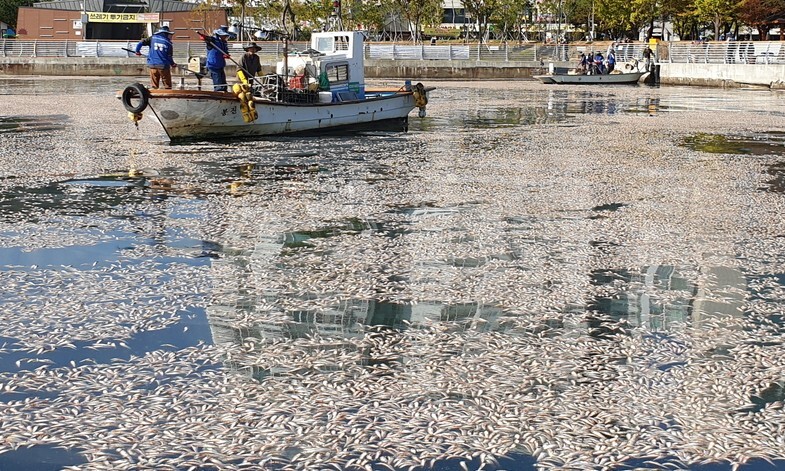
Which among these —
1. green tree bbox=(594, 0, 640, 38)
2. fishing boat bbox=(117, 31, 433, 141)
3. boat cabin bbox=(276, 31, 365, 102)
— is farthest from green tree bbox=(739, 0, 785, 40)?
boat cabin bbox=(276, 31, 365, 102)

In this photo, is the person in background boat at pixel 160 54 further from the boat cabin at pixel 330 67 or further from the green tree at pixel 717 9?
the green tree at pixel 717 9

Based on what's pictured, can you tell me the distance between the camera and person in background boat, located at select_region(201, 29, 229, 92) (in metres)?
18.9

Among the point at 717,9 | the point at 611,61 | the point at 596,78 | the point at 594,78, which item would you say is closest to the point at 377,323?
the point at 594,78

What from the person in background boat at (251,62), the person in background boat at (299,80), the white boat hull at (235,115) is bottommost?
the white boat hull at (235,115)

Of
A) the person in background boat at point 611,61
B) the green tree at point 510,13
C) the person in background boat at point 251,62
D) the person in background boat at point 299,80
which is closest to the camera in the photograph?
the person in background boat at point 251,62

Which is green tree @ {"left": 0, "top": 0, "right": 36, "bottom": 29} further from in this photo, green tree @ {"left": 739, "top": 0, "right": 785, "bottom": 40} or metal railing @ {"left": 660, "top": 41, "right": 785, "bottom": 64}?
green tree @ {"left": 739, "top": 0, "right": 785, "bottom": 40}

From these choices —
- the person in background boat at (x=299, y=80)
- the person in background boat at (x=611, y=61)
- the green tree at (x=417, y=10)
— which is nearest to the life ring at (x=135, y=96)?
the person in background boat at (x=299, y=80)

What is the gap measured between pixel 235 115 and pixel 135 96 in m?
1.96

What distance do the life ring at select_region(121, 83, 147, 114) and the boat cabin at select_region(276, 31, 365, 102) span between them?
11.4ft

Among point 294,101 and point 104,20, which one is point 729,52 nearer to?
point 294,101

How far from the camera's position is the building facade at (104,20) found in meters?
71.2

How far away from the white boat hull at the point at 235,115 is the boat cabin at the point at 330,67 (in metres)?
0.56

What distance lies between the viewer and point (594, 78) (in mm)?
47844

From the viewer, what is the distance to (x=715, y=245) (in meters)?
8.88
